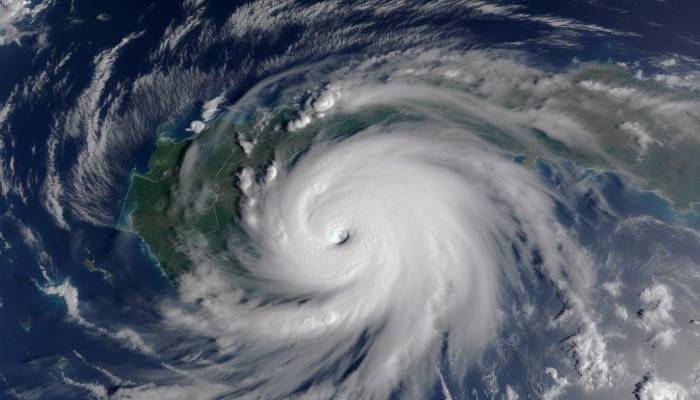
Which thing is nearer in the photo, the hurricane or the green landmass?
the hurricane

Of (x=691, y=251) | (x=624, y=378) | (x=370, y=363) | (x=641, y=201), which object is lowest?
(x=624, y=378)

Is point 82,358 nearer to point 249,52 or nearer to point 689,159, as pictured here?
point 249,52

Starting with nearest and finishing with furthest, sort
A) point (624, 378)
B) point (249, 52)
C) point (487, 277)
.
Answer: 1. point (624, 378)
2. point (487, 277)
3. point (249, 52)

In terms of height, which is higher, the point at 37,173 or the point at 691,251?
the point at 37,173

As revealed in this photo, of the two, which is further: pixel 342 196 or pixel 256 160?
pixel 256 160

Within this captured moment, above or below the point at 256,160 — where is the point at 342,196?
below

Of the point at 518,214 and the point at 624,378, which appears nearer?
the point at 624,378

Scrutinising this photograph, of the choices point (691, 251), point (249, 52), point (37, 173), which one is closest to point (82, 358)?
point (37, 173)

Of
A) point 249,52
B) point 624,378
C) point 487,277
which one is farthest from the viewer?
point 249,52

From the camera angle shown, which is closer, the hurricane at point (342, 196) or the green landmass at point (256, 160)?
the hurricane at point (342, 196)
